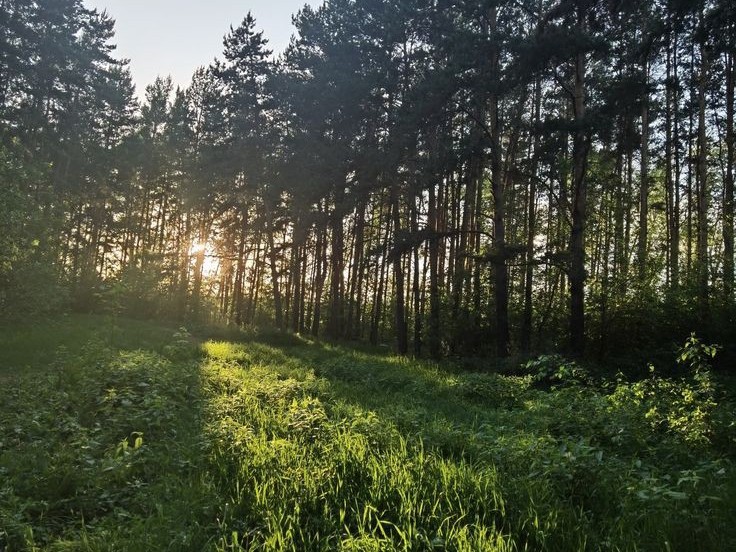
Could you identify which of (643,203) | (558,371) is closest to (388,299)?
(643,203)

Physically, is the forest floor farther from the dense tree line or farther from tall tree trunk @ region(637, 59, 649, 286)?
tall tree trunk @ region(637, 59, 649, 286)

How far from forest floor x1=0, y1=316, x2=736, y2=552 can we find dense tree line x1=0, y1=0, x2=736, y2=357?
24.1 ft

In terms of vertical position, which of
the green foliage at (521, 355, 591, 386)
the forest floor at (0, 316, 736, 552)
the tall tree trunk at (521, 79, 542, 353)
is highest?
the tall tree trunk at (521, 79, 542, 353)

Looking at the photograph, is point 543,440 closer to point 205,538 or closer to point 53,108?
point 205,538

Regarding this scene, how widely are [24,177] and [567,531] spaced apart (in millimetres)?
20532

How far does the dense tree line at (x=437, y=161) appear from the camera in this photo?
15.5 m

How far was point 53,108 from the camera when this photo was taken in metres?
29.0

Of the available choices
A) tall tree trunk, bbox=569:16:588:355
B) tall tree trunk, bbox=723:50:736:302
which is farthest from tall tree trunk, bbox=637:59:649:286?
tall tree trunk, bbox=569:16:588:355

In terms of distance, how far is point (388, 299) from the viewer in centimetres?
4162

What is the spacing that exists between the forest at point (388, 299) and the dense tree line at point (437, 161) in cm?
17

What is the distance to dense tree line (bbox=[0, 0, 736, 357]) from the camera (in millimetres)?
15484

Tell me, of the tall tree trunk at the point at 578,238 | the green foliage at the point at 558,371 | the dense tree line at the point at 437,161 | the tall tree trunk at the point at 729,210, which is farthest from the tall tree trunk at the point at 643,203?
the green foliage at the point at 558,371

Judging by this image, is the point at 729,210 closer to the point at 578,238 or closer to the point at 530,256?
the point at 578,238

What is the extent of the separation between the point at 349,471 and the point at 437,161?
46.3 feet
